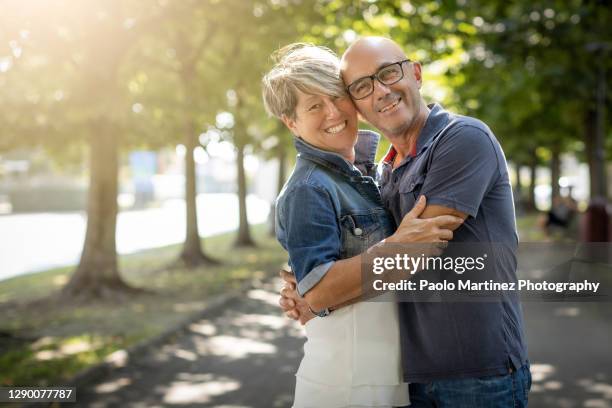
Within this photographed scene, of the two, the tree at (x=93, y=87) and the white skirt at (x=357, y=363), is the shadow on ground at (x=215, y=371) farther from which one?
the white skirt at (x=357, y=363)

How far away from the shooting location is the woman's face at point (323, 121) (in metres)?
2.73

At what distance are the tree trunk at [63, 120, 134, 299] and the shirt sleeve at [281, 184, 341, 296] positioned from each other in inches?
424

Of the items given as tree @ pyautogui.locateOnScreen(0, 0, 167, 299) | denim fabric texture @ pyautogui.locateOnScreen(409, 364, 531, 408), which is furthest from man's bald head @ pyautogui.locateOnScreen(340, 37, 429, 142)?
tree @ pyautogui.locateOnScreen(0, 0, 167, 299)

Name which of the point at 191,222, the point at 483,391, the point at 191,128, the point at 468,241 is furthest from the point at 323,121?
the point at 191,222

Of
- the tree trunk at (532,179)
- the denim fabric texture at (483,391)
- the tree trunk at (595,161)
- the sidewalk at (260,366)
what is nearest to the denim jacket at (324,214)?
the denim fabric texture at (483,391)

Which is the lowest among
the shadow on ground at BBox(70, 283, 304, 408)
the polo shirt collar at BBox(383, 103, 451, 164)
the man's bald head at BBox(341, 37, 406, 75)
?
the shadow on ground at BBox(70, 283, 304, 408)

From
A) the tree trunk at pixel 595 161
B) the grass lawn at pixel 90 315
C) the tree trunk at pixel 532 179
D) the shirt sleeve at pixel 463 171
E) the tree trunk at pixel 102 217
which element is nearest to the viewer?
the shirt sleeve at pixel 463 171

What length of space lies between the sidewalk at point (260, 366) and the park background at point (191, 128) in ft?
0.12

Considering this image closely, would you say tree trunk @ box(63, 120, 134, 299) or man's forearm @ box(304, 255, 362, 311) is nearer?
man's forearm @ box(304, 255, 362, 311)

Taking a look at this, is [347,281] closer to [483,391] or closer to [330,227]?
[330,227]

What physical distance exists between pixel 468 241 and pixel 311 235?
0.53m

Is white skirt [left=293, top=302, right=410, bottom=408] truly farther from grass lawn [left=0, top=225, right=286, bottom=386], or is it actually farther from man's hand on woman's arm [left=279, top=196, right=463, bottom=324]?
grass lawn [left=0, top=225, right=286, bottom=386]

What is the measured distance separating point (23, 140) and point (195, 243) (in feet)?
20.3

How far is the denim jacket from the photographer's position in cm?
244
